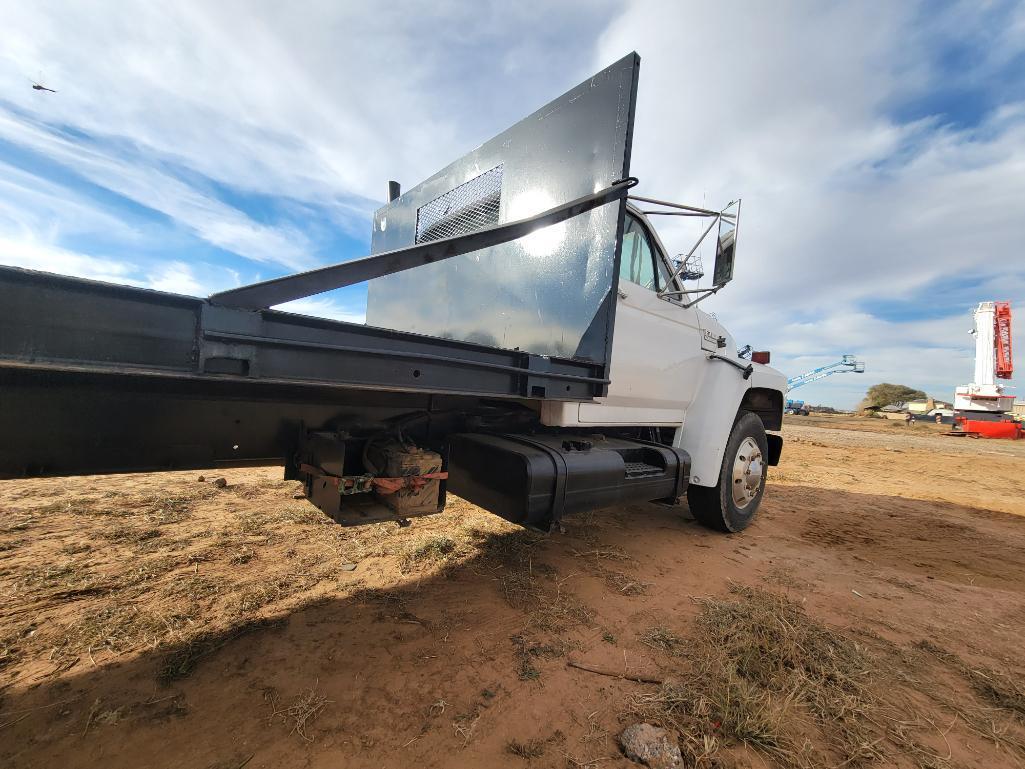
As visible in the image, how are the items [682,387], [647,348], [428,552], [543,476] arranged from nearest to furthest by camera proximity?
[543,476] < [428,552] < [647,348] < [682,387]

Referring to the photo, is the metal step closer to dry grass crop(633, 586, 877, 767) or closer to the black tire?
dry grass crop(633, 586, 877, 767)

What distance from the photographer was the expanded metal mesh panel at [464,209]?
3242 millimetres

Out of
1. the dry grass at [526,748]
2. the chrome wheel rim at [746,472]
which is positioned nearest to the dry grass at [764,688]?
the dry grass at [526,748]

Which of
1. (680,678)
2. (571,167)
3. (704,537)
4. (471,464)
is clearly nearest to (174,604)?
(471,464)

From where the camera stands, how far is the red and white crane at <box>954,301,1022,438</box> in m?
22.8

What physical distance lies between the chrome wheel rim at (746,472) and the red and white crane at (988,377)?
2679cm

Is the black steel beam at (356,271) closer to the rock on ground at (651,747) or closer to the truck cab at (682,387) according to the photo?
the truck cab at (682,387)

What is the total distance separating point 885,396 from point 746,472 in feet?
192

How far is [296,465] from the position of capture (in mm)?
2338

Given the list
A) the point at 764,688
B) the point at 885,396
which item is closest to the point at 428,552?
the point at 764,688

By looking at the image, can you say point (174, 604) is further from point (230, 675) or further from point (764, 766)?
point (764, 766)

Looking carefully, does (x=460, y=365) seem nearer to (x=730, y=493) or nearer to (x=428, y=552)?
(x=428, y=552)

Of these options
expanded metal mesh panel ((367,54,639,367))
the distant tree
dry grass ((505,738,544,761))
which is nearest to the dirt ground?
dry grass ((505,738,544,761))

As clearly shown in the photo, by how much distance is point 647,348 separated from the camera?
10.7 feet
